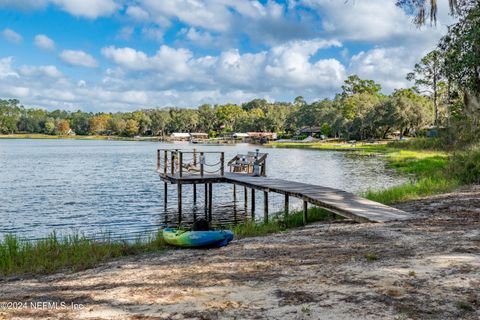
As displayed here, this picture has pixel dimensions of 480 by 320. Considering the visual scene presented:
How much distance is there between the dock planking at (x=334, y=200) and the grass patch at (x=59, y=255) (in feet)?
17.7

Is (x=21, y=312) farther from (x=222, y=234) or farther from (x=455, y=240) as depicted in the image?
(x=455, y=240)

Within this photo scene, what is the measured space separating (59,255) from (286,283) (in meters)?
6.09

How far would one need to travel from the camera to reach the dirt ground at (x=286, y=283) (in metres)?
6.12

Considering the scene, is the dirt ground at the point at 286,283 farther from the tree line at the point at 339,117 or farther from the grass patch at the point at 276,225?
the tree line at the point at 339,117

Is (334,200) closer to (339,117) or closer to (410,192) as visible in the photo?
(410,192)

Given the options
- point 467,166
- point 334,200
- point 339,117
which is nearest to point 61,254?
point 334,200

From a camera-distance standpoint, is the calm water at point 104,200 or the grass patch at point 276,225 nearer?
the grass patch at point 276,225

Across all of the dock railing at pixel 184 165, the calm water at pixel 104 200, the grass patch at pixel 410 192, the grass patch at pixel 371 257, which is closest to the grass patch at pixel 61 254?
the grass patch at pixel 371 257

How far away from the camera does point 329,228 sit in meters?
12.7

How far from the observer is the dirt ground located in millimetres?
6121

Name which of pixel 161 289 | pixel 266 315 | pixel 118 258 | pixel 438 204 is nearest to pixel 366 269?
pixel 266 315

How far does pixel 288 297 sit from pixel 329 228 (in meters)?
6.38

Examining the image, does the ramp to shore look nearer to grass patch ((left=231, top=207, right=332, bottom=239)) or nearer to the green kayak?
grass patch ((left=231, top=207, right=332, bottom=239))

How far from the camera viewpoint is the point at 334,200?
15.4 metres
